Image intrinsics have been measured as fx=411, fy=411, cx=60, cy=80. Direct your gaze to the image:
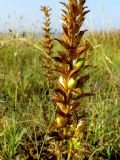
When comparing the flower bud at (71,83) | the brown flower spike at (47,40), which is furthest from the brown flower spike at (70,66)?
the brown flower spike at (47,40)

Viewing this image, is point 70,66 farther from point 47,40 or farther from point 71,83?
point 47,40

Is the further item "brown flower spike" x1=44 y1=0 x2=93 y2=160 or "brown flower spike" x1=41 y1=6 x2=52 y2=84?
"brown flower spike" x1=41 y1=6 x2=52 y2=84

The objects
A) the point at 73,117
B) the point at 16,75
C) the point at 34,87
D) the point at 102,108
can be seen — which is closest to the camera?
the point at 73,117

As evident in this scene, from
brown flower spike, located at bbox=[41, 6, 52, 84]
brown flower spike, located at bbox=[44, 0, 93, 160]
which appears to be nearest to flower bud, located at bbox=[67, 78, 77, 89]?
brown flower spike, located at bbox=[44, 0, 93, 160]

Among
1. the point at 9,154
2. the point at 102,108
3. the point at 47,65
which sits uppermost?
the point at 47,65

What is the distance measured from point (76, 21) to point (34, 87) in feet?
9.62

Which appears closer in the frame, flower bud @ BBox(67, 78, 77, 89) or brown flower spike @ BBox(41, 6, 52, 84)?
flower bud @ BBox(67, 78, 77, 89)

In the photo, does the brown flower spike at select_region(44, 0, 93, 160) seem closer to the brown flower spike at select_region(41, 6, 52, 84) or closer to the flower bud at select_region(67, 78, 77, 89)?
the flower bud at select_region(67, 78, 77, 89)

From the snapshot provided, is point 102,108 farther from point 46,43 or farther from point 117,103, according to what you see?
point 46,43

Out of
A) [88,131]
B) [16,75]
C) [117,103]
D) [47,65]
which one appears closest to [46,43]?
[47,65]

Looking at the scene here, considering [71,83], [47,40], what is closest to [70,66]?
[71,83]

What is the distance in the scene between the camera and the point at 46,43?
5.09m

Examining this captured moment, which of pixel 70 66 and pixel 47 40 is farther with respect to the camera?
pixel 47 40

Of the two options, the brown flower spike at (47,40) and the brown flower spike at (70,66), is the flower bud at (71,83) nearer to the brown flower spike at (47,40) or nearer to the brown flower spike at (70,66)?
the brown flower spike at (70,66)
